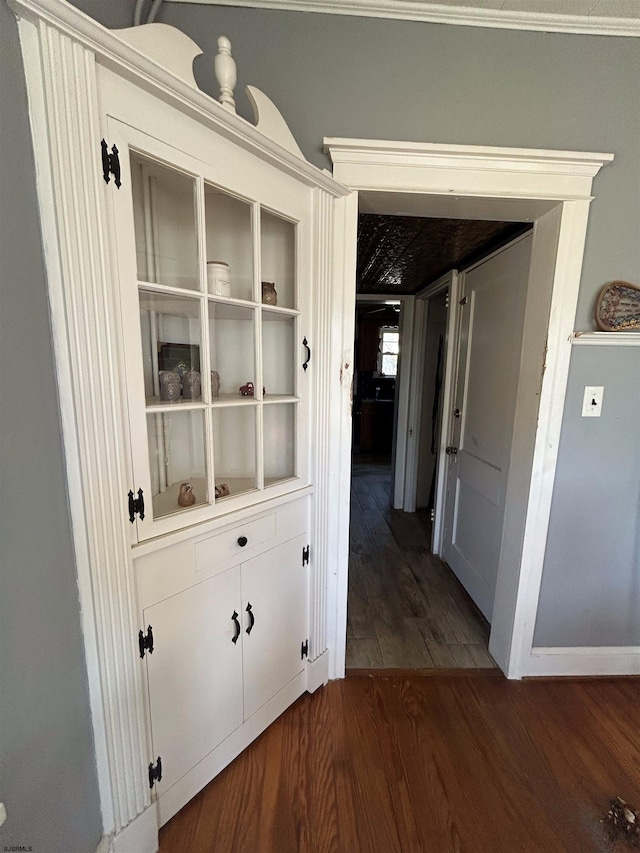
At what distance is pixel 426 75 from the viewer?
4.21 ft

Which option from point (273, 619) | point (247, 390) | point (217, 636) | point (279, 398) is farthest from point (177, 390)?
point (273, 619)

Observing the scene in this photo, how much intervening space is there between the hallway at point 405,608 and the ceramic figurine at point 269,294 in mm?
1727

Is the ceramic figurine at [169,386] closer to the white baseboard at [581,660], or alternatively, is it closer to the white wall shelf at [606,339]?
the white wall shelf at [606,339]

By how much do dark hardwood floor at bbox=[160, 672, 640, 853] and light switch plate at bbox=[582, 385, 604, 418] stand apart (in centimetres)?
130

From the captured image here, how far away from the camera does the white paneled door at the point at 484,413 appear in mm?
1892

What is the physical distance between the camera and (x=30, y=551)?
0.76 m

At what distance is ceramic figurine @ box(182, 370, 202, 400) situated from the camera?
1088 mm

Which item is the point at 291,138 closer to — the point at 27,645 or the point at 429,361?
the point at 27,645

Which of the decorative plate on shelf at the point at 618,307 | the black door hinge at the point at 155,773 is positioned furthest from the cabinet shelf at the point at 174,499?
the decorative plate on shelf at the point at 618,307

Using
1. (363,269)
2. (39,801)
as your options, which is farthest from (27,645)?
(363,269)

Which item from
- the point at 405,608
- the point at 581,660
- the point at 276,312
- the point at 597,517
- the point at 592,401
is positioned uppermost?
the point at 276,312

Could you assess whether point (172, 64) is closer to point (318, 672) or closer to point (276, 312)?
point (276, 312)

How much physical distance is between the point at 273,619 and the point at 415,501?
2.75m

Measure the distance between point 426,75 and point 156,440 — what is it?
1.57m
